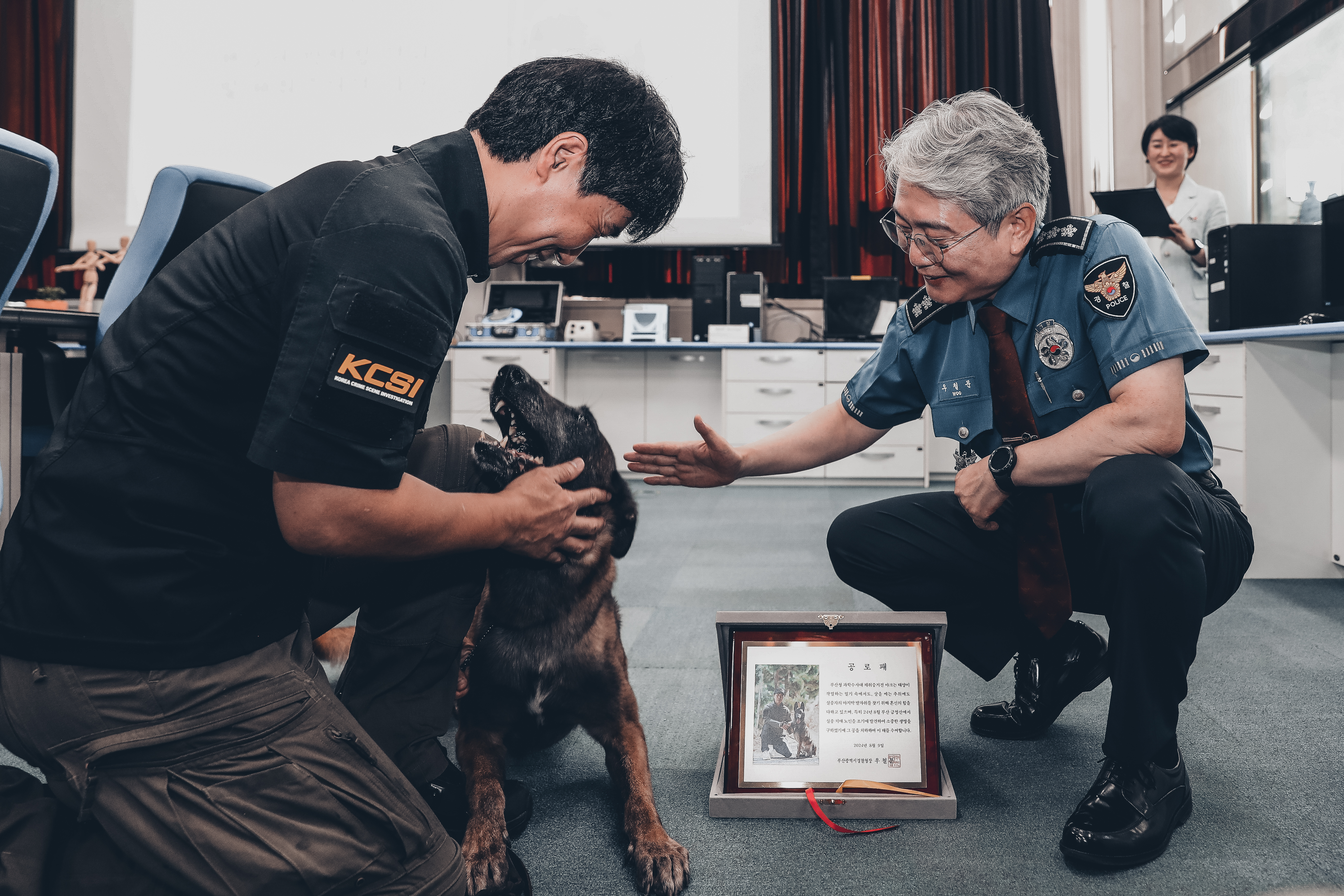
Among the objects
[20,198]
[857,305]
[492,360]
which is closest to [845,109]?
[857,305]

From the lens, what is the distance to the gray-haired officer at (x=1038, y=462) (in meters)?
0.98

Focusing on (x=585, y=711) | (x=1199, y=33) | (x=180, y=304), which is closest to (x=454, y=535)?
(x=180, y=304)

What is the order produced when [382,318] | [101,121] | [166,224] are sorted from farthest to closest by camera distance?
1. [101,121]
2. [166,224]
3. [382,318]

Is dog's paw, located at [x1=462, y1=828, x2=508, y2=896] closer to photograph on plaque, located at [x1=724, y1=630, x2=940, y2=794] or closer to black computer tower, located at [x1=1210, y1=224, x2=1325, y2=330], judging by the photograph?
photograph on plaque, located at [x1=724, y1=630, x2=940, y2=794]

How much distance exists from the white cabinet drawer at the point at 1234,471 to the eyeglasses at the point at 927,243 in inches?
65.2

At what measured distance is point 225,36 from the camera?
15.7 ft

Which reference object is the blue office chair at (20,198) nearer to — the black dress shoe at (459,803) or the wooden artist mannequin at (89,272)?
the black dress shoe at (459,803)

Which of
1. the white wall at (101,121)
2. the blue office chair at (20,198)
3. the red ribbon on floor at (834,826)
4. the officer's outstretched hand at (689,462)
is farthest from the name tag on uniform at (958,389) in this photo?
the white wall at (101,121)

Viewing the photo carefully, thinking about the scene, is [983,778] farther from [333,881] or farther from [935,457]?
[935,457]

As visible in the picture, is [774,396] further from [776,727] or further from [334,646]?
[776,727]

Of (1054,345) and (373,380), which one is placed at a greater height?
(1054,345)

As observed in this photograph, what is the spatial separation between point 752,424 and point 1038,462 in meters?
3.45

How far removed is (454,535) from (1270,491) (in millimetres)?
2608

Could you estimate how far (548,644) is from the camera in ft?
3.58
